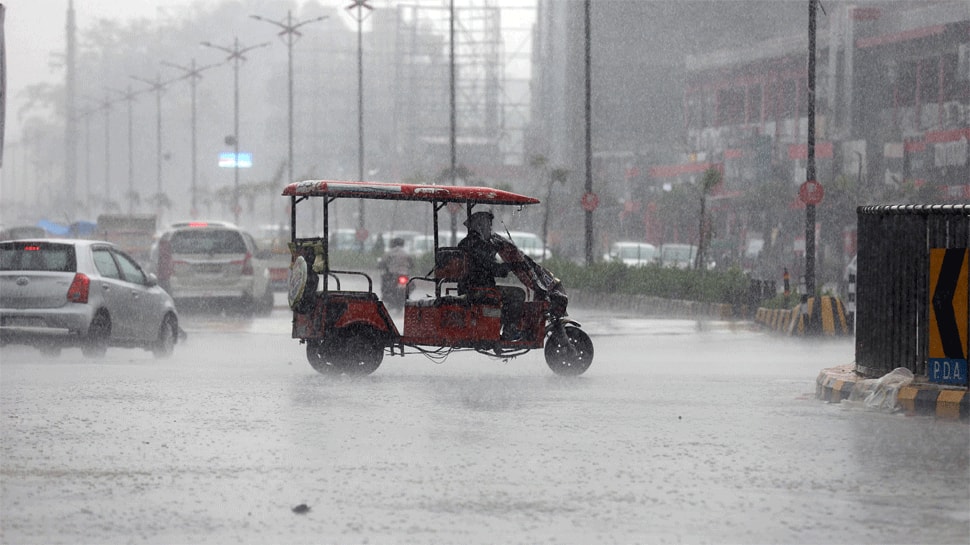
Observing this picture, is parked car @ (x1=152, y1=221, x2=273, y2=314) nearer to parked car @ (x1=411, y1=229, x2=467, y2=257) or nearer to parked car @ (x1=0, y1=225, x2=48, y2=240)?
parked car @ (x1=411, y1=229, x2=467, y2=257)

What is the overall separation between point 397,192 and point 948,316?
5849mm

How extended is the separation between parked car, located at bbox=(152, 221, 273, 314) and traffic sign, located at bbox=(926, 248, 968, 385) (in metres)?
17.8

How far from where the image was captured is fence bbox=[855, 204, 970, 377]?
44.2 ft

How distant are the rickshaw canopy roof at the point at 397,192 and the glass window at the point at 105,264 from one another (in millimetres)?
3311

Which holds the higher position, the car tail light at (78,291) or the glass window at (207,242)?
the glass window at (207,242)

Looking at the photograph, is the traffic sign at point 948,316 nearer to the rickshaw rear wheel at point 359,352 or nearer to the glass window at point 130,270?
the rickshaw rear wheel at point 359,352

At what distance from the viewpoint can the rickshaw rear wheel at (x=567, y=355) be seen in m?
16.7

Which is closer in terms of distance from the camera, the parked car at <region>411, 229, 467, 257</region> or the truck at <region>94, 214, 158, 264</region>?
the truck at <region>94, 214, 158, 264</region>

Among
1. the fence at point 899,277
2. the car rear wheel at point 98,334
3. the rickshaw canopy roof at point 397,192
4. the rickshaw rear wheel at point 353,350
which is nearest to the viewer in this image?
the fence at point 899,277

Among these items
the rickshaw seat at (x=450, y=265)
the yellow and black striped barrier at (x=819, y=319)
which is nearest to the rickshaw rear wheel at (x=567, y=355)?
the rickshaw seat at (x=450, y=265)

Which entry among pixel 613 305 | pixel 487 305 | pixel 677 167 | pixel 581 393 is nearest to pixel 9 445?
pixel 581 393

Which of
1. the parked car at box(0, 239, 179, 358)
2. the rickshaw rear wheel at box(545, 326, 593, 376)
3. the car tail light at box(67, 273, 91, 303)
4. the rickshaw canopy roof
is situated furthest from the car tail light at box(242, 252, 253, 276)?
the rickshaw rear wheel at box(545, 326, 593, 376)

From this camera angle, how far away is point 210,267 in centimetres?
2900

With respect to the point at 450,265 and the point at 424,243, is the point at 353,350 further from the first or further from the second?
the point at 424,243
